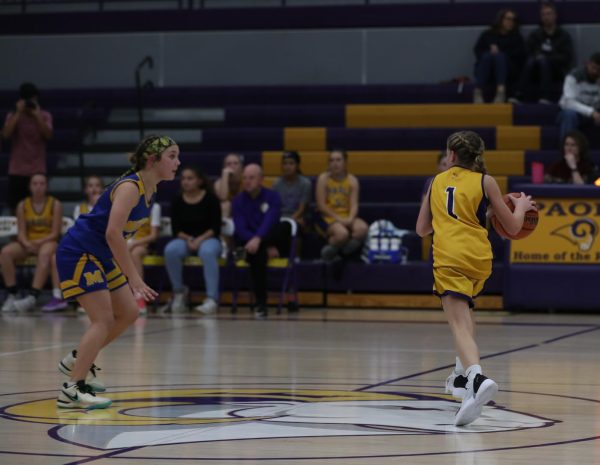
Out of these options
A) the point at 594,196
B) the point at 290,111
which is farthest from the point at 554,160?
the point at 290,111

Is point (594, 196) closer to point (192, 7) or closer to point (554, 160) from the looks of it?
point (554, 160)

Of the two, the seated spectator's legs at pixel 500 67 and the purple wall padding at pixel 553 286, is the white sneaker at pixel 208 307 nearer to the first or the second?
the purple wall padding at pixel 553 286

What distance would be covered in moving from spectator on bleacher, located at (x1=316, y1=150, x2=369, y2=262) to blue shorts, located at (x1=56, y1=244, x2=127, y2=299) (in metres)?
7.12

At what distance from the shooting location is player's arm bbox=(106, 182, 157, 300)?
6016 millimetres

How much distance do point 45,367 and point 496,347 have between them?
10.9 feet

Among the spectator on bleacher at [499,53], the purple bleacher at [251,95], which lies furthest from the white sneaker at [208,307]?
the spectator on bleacher at [499,53]

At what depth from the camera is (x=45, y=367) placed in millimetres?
7891

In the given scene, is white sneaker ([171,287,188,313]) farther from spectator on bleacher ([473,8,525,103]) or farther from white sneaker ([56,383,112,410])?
white sneaker ([56,383,112,410])

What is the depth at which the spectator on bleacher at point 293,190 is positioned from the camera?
13.6 meters

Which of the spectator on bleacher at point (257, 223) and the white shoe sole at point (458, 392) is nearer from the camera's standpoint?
the white shoe sole at point (458, 392)

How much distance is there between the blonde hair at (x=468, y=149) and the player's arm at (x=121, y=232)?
1539mm

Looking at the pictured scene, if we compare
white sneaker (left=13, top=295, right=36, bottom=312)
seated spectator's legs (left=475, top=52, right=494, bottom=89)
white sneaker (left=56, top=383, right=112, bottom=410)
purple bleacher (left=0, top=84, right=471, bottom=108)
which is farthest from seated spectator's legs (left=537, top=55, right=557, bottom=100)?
white sneaker (left=56, top=383, right=112, bottom=410)

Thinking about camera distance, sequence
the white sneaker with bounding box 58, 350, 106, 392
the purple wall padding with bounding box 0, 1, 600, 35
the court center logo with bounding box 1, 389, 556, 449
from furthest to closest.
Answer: the purple wall padding with bounding box 0, 1, 600, 35
the white sneaker with bounding box 58, 350, 106, 392
the court center logo with bounding box 1, 389, 556, 449

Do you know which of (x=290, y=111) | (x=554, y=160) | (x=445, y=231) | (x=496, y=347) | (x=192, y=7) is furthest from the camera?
(x=192, y=7)
